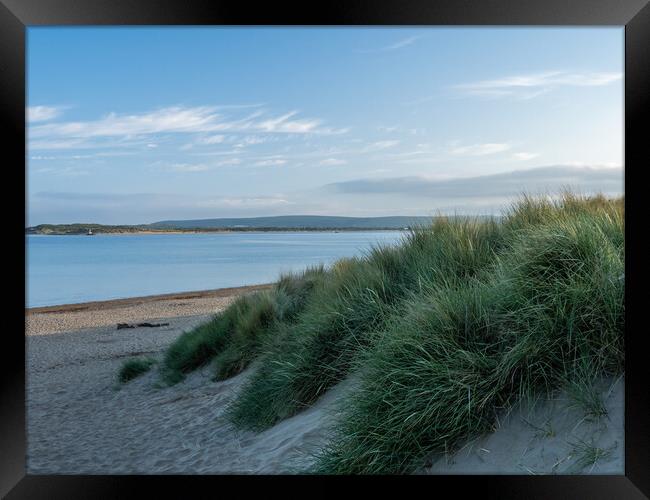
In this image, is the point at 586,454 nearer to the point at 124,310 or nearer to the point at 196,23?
the point at 196,23

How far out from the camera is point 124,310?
15.2 m

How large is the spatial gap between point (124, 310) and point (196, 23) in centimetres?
1397

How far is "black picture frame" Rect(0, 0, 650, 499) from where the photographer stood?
2.51 metres

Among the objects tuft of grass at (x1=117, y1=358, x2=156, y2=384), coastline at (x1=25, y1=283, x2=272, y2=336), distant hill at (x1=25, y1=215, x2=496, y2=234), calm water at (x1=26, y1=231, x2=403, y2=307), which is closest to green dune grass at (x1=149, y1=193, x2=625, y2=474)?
distant hill at (x1=25, y1=215, x2=496, y2=234)

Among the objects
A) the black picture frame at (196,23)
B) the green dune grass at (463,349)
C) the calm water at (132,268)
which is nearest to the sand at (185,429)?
the green dune grass at (463,349)

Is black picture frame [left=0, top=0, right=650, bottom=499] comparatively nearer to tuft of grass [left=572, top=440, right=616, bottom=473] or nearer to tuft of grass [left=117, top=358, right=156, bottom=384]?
tuft of grass [left=572, top=440, right=616, bottom=473]

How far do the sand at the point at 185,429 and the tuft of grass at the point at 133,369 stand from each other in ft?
0.52

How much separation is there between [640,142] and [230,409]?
3.52m

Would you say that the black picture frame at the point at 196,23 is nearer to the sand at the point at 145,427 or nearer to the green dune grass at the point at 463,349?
the green dune grass at the point at 463,349

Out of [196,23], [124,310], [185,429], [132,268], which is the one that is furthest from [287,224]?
[132,268]

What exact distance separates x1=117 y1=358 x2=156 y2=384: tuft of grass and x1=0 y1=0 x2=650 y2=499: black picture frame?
15.5ft

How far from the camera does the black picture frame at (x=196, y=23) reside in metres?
2.51

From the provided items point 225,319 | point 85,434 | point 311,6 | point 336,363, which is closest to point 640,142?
point 311,6

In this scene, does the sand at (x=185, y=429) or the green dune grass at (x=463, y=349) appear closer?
the sand at (x=185, y=429)
